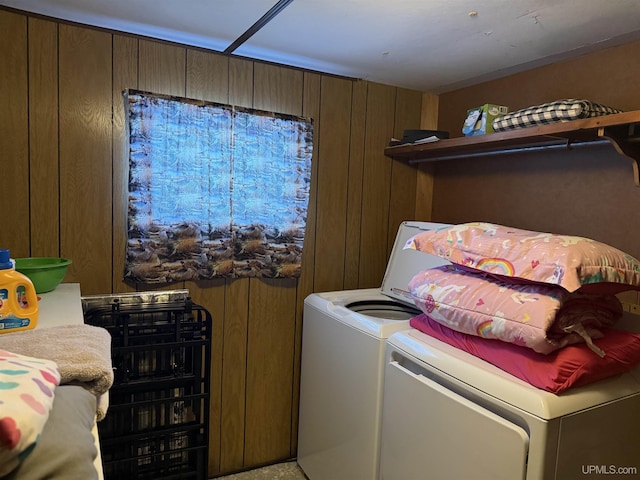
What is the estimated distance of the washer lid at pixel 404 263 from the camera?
7.19 feet

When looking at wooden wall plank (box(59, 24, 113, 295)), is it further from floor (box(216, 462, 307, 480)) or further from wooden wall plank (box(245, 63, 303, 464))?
floor (box(216, 462, 307, 480))

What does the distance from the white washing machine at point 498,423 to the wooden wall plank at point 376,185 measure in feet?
3.06

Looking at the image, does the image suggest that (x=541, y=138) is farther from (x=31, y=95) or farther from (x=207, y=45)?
(x=31, y=95)

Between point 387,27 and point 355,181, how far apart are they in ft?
2.91

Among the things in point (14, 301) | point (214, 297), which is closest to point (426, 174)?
point (214, 297)

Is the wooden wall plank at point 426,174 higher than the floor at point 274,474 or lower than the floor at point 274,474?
higher

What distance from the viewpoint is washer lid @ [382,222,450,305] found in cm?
219

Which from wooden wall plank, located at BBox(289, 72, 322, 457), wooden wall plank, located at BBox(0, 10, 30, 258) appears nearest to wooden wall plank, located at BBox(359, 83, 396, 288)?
wooden wall plank, located at BBox(289, 72, 322, 457)

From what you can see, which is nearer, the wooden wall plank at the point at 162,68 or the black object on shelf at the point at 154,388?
the black object on shelf at the point at 154,388

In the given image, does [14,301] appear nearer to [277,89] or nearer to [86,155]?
[86,155]

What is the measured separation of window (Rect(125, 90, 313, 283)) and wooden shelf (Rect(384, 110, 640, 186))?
25.7 inches

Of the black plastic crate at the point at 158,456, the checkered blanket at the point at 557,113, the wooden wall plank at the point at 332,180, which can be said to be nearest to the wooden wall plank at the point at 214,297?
the black plastic crate at the point at 158,456

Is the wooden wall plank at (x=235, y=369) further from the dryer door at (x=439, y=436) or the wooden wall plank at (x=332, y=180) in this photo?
the dryer door at (x=439, y=436)

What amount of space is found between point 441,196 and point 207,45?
Result: 148 centimetres
